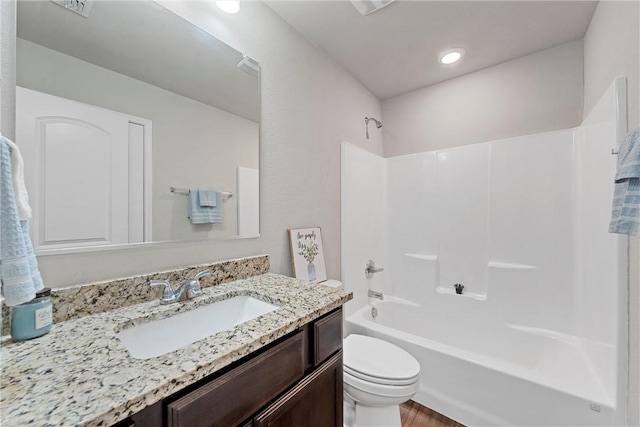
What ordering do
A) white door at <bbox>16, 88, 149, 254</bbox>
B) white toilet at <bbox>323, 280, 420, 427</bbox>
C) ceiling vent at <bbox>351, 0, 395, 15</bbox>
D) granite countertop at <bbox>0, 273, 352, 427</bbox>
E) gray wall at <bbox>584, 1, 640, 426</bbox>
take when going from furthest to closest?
1. ceiling vent at <bbox>351, 0, 395, 15</bbox>
2. white toilet at <bbox>323, 280, 420, 427</bbox>
3. gray wall at <bbox>584, 1, 640, 426</bbox>
4. white door at <bbox>16, 88, 149, 254</bbox>
5. granite countertop at <bbox>0, 273, 352, 427</bbox>

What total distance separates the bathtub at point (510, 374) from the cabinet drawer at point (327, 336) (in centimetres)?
93

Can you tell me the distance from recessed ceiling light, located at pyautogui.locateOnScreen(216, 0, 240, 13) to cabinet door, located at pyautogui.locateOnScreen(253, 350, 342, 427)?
1620 millimetres

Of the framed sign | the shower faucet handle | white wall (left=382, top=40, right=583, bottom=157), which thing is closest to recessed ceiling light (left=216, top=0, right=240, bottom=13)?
the framed sign

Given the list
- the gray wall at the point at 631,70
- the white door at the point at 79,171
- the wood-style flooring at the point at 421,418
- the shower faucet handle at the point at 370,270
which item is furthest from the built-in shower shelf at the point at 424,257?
the white door at the point at 79,171

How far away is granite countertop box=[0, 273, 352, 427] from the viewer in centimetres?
42

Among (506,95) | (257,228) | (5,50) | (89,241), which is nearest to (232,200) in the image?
(257,228)

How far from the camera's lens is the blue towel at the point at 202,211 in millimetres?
1125

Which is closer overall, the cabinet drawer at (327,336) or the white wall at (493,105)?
the cabinet drawer at (327,336)

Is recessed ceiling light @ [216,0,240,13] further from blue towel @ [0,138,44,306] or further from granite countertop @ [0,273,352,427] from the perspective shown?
granite countertop @ [0,273,352,427]

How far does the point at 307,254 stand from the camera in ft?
5.43

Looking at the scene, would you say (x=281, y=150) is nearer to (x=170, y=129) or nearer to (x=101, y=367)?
(x=170, y=129)

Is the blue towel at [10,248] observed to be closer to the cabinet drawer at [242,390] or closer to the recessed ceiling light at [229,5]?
the cabinet drawer at [242,390]

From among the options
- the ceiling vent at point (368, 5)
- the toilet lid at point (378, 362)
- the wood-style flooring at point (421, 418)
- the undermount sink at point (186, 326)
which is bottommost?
the wood-style flooring at point (421, 418)

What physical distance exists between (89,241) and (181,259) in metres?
0.31
